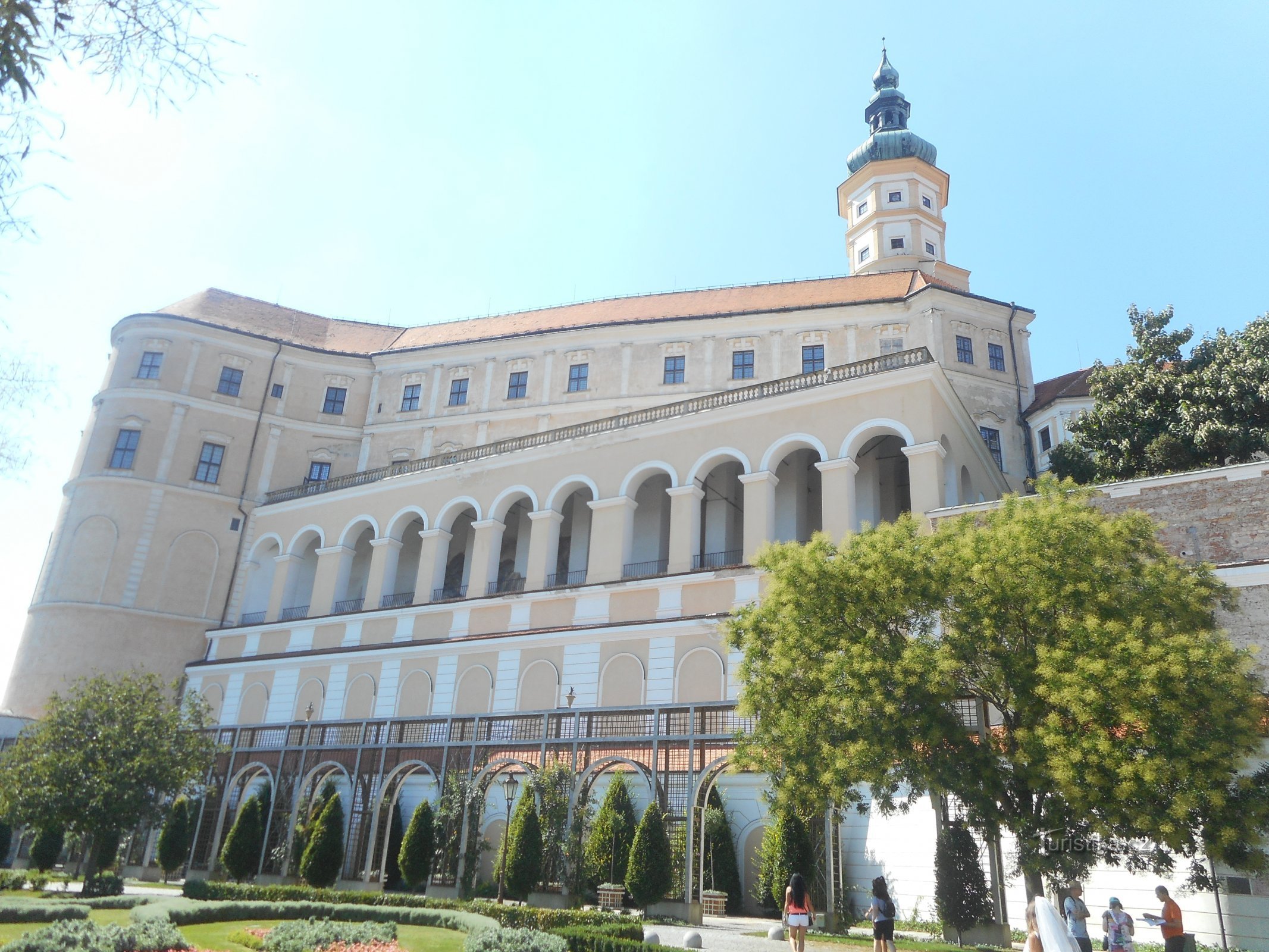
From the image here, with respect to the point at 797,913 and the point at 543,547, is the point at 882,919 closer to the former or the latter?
the point at 797,913

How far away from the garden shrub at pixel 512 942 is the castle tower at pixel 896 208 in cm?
4096

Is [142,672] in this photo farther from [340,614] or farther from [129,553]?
[340,614]

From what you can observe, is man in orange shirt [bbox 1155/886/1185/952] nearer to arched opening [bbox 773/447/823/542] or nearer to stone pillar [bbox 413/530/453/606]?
arched opening [bbox 773/447/823/542]

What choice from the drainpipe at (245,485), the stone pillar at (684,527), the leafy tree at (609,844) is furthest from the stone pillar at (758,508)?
the drainpipe at (245,485)

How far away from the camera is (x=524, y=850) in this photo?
17859 millimetres

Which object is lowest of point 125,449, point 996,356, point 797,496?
point 797,496

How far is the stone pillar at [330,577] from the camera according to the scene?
33.2 meters

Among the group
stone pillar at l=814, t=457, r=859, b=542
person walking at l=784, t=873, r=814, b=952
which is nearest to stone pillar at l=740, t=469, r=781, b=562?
stone pillar at l=814, t=457, r=859, b=542

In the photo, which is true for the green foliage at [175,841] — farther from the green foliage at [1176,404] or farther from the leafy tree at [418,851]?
the green foliage at [1176,404]

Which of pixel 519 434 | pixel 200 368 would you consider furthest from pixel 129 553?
pixel 519 434

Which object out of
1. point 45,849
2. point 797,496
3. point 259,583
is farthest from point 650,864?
point 259,583

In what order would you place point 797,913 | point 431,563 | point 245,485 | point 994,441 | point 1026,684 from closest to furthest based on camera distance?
point 797,913, point 1026,684, point 431,563, point 994,441, point 245,485

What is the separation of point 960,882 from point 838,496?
12.0m

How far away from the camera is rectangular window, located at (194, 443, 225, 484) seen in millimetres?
37594
